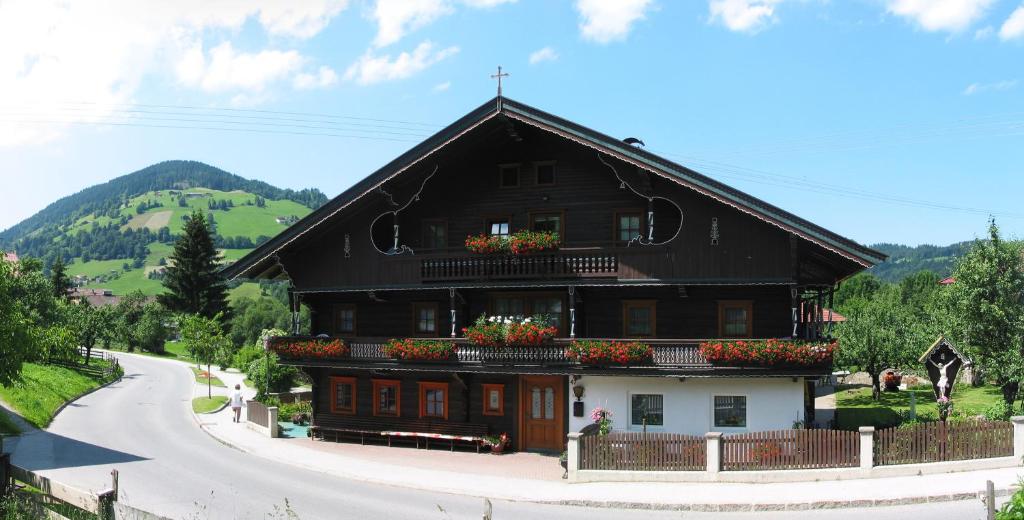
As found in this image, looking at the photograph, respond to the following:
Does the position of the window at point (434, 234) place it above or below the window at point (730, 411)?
above

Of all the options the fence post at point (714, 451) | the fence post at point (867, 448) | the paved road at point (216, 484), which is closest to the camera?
the paved road at point (216, 484)

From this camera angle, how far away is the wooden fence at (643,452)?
2111 cm

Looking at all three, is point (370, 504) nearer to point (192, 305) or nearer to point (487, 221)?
point (487, 221)

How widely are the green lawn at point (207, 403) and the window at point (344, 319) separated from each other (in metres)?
11.6

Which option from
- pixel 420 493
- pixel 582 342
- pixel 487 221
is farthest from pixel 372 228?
pixel 420 493

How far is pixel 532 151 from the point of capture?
92.6 ft

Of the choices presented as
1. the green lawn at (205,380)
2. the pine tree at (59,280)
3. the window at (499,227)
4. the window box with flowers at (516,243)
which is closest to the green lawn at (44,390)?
the green lawn at (205,380)

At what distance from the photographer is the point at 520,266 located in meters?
26.8

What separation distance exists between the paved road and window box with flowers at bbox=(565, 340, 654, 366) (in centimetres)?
640

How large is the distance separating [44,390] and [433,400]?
22.6 meters

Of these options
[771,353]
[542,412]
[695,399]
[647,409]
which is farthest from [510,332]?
[771,353]

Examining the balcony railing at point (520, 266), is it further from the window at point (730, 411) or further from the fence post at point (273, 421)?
the fence post at point (273, 421)

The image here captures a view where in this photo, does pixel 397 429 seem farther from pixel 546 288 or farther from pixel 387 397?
pixel 546 288

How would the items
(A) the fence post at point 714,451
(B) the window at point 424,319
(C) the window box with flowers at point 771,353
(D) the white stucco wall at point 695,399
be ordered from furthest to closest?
(B) the window at point 424,319 → (D) the white stucco wall at point 695,399 → (C) the window box with flowers at point 771,353 → (A) the fence post at point 714,451
